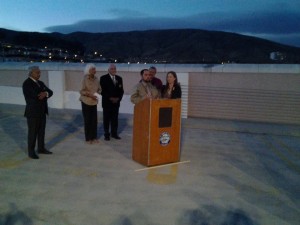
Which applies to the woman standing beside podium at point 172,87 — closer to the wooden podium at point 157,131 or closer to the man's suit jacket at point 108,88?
the wooden podium at point 157,131

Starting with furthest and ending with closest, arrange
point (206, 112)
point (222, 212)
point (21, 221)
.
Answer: point (206, 112) → point (222, 212) → point (21, 221)

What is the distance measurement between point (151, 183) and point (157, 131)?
945 mm

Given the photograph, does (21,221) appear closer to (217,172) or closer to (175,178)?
(175,178)

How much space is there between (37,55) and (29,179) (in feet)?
69.7

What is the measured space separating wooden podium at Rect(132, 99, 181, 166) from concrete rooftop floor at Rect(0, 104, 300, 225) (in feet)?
0.66

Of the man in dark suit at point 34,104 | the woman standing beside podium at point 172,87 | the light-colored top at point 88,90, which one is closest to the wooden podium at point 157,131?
the woman standing beside podium at point 172,87

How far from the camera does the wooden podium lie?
17.7 feet

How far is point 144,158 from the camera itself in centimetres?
566

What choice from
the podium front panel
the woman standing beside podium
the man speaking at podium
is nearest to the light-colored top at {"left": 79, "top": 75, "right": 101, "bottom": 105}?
the man speaking at podium

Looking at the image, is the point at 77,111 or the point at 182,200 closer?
the point at 182,200

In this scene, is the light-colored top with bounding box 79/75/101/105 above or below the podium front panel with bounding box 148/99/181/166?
above

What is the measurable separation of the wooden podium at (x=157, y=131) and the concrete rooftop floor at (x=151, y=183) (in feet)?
0.66

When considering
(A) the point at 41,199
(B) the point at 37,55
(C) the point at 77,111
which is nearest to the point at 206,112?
(C) the point at 77,111

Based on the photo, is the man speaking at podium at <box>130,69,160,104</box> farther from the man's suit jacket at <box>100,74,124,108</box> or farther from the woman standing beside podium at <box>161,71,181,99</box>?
the man's suit jacket at <box>100,74,124,108</box>
